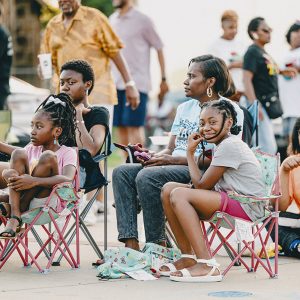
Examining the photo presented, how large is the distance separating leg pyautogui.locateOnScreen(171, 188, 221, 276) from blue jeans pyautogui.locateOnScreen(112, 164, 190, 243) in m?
0.39

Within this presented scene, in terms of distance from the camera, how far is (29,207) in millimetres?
7625

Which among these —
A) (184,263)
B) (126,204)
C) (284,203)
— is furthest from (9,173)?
(284,203)

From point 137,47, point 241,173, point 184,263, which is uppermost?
point 137,47

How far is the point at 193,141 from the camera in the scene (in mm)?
7566

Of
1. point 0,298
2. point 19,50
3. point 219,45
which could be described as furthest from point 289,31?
point 19,50

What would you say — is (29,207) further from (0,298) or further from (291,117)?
(291,117)

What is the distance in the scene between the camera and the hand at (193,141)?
755cm

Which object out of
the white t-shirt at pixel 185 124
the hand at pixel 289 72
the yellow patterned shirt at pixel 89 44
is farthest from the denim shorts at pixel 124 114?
the white t-shirt at pixel 185 124

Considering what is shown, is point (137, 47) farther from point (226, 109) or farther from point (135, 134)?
point (226, 109)

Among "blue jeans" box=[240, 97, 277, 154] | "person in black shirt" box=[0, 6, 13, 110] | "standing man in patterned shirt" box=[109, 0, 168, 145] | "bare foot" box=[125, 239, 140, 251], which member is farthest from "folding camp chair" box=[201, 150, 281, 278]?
"standing man in patterned shirt" box=[109, 0, 168, 145]

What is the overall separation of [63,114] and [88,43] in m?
2.61

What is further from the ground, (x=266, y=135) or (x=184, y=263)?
(x=266, y=135)

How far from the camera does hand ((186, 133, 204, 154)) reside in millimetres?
7555

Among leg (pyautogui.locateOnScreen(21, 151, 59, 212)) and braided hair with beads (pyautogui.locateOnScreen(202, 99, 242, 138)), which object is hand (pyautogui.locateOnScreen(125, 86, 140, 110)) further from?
leg (pyautogui.locateOnScreen(21, 151, 59, 212))
